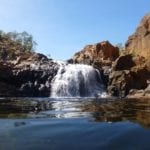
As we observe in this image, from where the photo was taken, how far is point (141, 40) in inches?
2881

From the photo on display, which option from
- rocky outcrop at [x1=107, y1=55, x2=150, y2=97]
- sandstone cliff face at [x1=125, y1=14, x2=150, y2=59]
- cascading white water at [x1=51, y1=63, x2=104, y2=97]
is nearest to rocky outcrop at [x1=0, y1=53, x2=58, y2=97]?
cascading white water at [x1=51, y1=63, x2=104, y2=97]

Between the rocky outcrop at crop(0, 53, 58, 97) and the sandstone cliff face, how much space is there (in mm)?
23816

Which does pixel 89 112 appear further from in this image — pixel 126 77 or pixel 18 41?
pixel 18 41

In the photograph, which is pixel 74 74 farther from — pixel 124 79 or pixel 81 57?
pixel 81 57

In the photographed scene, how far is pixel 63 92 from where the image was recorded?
156 ft

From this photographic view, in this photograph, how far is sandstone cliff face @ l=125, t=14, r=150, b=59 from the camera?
71.0 m

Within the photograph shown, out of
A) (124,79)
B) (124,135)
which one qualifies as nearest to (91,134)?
(124,135)

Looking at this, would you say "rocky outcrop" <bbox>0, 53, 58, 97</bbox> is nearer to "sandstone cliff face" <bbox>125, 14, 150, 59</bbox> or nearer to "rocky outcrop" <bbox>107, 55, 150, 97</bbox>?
"rocky outcrop" <bbox>107, 55, 150, 97</bbox>

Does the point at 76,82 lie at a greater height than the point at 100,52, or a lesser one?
lesser

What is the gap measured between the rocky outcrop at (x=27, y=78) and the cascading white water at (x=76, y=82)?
1.10m

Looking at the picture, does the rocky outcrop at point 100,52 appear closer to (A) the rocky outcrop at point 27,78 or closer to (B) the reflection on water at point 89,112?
(A) the rocky outcrop at point 27,78

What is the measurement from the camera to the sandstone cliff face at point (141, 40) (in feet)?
233

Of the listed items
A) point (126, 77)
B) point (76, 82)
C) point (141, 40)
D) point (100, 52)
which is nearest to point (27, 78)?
point (76, 82)

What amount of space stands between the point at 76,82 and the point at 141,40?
28.9 meters
